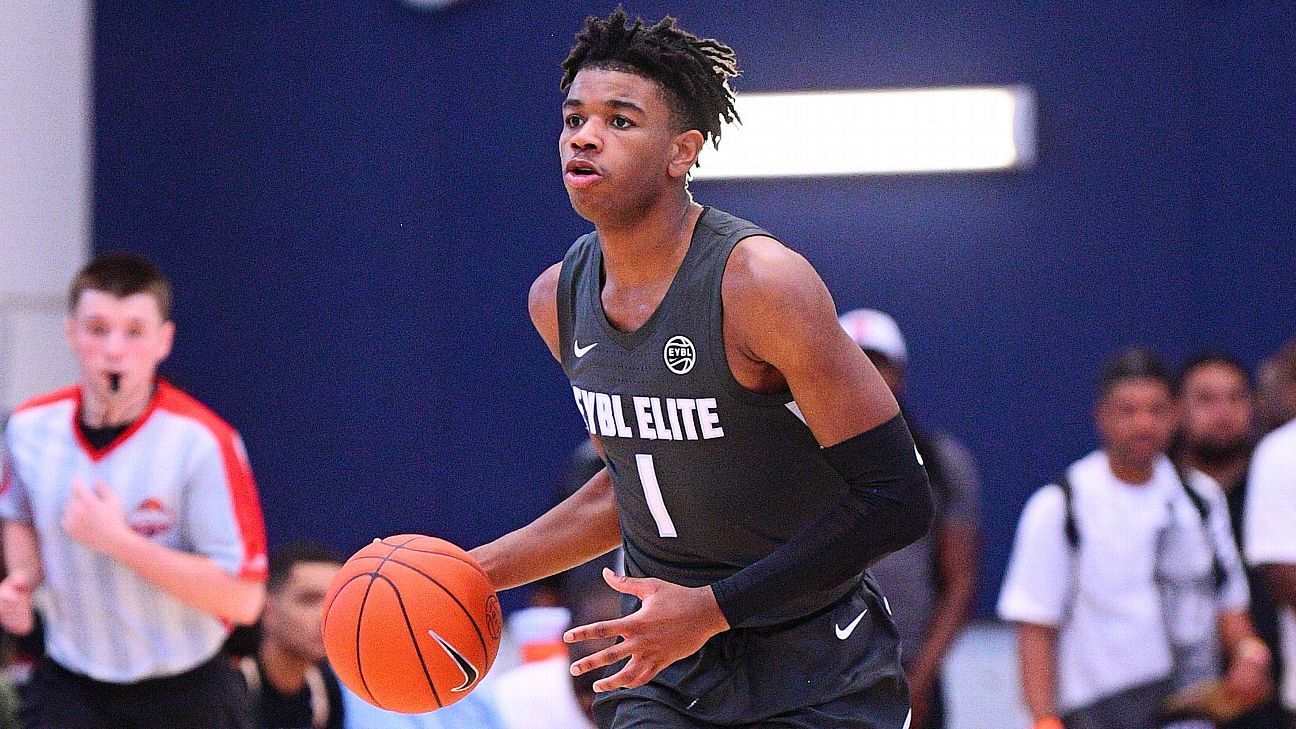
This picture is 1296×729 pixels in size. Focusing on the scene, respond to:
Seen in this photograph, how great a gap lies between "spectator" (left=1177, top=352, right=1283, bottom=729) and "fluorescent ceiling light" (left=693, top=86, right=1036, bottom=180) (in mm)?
4796

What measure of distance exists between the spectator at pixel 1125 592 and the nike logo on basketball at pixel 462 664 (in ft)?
9.14

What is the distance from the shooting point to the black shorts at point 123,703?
16.2ft

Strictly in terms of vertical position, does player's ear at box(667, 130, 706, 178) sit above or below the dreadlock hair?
below

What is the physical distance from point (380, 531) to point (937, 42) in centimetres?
545

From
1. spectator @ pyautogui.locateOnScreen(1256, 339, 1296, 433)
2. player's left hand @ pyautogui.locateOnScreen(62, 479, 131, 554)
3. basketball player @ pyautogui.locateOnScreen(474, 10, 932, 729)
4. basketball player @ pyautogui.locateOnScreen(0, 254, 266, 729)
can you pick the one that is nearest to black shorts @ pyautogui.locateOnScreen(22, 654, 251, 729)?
basketball player @ pyautogui.locateOnScreen(0, 254, 266, 729)

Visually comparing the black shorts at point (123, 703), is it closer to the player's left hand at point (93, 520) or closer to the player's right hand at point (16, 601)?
the player's right hand at point (16, 601)

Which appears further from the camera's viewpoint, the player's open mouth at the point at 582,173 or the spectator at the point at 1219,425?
the spectator at the point at 1219,425

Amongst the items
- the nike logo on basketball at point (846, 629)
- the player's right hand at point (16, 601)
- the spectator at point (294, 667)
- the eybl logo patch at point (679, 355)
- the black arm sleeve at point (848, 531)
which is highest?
the eybl logo patch at point (679, 355)

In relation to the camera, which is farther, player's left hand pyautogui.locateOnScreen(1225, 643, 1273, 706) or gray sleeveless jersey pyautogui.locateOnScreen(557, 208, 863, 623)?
player's left hand pyautogui.locateOnScreen(1225, 643, 1273, 706)

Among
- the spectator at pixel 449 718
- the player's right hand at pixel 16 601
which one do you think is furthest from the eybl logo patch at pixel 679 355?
the player's right hand at pixel 16 601

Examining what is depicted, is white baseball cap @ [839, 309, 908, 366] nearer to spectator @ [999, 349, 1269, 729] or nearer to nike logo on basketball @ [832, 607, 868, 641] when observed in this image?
spectator @ [999, 349, 1269, 729]

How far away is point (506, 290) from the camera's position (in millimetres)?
11961

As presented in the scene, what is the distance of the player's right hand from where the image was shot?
16.0ft

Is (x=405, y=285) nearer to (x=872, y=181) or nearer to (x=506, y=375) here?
(x=506, y=375)
